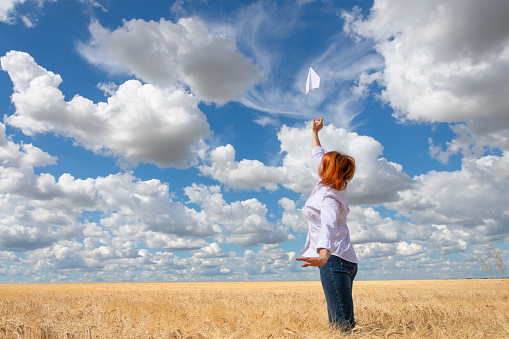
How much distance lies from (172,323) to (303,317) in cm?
211

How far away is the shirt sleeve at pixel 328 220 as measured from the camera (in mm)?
3521

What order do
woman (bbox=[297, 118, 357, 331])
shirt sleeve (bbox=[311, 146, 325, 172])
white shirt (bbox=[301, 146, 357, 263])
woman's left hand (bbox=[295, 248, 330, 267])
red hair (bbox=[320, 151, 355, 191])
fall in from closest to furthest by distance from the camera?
woman's left hand (bbox=[295, 248, 330, 267])
white shirt (bbox=[301, 146, 357, 263])
woman (bbox=[297, 118, 357, 331])
red hair (bbox=[320, 151, 355, 191])
shirt sleeve (bbox=[311, 146, 325, 172])

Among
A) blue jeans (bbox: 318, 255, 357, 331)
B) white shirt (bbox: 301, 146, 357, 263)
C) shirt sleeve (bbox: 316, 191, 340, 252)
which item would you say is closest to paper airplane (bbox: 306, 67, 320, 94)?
white shirt (bbox: 301, 146, 357, 263)

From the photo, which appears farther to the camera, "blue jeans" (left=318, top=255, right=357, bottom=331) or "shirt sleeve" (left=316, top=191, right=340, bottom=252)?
"blue jeans" (left=318, top=255, right=357, bottom=331)

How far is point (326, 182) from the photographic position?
3.97 metres

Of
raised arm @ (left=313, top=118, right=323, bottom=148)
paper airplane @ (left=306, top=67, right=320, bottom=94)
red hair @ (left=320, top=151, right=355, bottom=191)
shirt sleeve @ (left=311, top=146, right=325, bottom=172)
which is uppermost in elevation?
paper airplane @ (left=306, top=67, right=320, bottom=94)

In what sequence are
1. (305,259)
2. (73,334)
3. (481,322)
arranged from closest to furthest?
1. (305,259)
2. (73,334)
3. (481,322)

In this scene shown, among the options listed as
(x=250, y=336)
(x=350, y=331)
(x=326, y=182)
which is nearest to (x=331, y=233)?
(x=326, y=182)

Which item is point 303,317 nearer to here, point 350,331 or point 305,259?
point 350,331

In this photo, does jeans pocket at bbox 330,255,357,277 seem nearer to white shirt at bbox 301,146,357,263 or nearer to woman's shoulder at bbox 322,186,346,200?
white shirt at bbox 301,146,357,263

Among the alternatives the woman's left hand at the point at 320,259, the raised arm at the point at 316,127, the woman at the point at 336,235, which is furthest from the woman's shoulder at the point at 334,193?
the raised arm at the point at 316,127

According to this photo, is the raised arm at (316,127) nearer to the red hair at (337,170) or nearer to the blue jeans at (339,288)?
the red hair at (337,170)

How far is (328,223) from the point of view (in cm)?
363

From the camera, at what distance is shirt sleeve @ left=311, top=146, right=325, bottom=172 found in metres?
4.63
